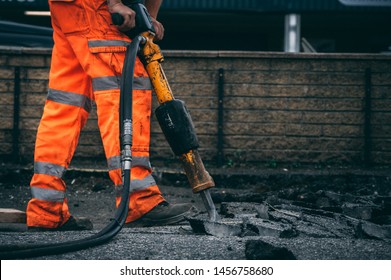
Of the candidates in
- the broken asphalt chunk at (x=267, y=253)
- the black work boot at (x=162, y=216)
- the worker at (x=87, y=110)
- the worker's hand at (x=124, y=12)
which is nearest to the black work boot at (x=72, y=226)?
the worker at (x=87, y=110)

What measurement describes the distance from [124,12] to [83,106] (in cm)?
65

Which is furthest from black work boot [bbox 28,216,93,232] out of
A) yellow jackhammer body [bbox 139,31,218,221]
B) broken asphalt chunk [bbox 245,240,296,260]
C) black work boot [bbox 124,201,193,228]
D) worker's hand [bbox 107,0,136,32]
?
broken asphalt chunk [bbox 245,240,296,260]

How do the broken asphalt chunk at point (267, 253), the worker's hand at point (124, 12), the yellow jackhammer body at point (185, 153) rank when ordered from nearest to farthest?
the broken asphalt chunk at point (267, 253)
the worker's hand at point (124, 12)
the yellow jackhammer body at point (185, 153)

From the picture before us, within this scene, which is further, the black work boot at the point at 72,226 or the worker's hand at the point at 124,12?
the black work boot at the point at 72,226

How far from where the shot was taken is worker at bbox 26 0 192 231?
11.2 ft

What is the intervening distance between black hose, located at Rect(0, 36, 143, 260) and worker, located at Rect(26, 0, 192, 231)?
142 mm

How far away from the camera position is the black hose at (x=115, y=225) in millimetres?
2746

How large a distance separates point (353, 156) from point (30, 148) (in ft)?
12.5

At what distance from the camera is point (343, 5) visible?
11.5m

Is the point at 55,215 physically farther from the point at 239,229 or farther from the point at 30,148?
the point at 30,148

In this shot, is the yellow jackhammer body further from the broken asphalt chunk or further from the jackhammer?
the broken asphalt chunk

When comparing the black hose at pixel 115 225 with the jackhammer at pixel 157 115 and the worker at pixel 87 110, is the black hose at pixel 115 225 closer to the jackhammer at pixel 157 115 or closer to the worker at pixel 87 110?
the jackhammer at pixel 157 115

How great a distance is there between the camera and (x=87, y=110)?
3.71 m

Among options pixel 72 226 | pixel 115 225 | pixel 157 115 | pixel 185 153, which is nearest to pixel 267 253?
pixel 115 225
